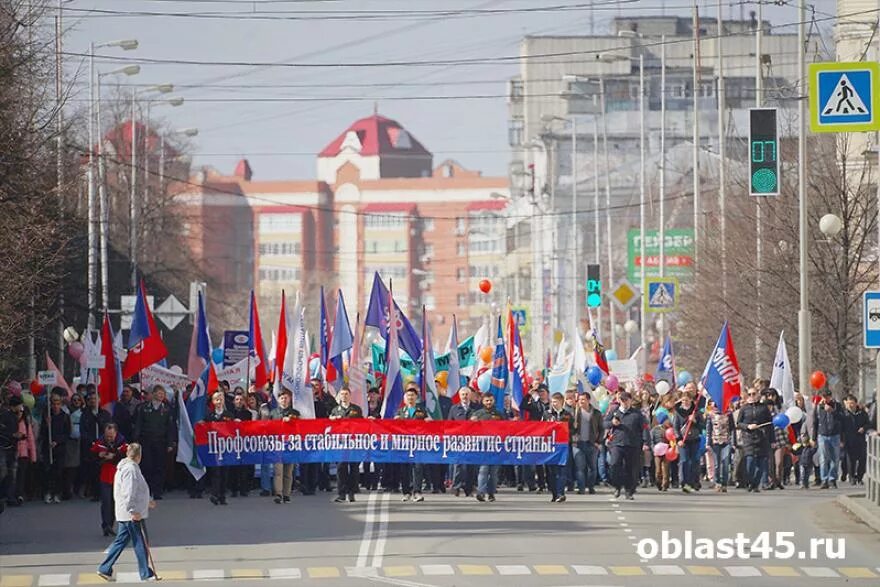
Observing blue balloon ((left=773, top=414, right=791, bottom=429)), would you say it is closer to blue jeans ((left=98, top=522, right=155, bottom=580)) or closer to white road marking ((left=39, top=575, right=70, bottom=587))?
blue jeans ((left=98, top=522, right=155, bottom=580))

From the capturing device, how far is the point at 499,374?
1389 inches

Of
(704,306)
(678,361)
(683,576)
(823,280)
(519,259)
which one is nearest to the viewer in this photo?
(683,576)

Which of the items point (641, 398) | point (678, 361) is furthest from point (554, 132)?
point (641, 398)

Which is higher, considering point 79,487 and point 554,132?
point 554,132

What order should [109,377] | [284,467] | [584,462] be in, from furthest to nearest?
[109,377] < [584,462] < [284,467]

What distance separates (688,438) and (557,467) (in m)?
3.00

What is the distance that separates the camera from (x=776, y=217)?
46.3 meters

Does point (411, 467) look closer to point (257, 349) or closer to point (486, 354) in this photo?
point (257, 349)

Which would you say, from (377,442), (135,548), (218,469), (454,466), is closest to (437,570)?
(135,548)

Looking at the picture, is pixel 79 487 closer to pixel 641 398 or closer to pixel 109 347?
pixel 109 347

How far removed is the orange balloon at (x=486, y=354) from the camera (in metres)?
41.0

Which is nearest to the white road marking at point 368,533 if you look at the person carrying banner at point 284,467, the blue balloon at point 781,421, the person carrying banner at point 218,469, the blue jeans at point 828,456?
the person carrying banner at point 284,467

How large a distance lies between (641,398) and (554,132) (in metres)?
88.3

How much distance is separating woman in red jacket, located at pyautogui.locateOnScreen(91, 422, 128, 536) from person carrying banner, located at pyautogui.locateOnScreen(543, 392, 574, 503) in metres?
7.47
